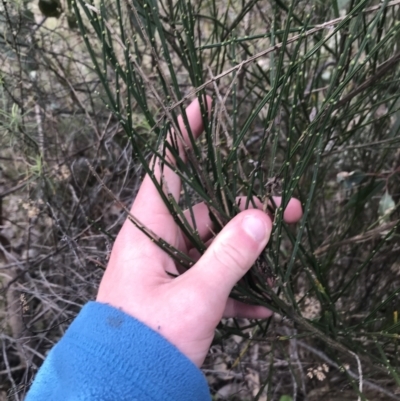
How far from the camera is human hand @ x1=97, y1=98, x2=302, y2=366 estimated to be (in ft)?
2.33

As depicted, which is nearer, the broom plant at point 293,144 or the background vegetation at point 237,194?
the broom plant at point 293,144

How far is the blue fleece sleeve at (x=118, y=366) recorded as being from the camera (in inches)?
28.0

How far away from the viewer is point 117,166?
142cm

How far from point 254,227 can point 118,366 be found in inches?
12.9

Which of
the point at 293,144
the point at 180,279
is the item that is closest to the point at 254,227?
the point at 180,279

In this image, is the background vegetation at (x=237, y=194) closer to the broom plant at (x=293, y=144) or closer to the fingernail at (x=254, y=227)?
the broom plant at (x=293, y=144)

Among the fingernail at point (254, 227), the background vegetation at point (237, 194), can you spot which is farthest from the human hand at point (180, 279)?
the background vegetation at point (237, 194)

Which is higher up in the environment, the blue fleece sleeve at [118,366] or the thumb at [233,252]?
the thumb at [233,252]

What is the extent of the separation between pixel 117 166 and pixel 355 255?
0.84 m

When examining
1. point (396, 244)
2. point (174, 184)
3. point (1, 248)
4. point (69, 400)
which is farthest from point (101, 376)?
point (396, 244)

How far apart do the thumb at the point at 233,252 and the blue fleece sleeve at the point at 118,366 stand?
0.13m

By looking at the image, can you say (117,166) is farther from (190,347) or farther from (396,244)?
(396,244)

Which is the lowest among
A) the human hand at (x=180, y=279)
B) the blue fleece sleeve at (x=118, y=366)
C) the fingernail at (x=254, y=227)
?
the blue fleece sleeve at (x=118, y=366)

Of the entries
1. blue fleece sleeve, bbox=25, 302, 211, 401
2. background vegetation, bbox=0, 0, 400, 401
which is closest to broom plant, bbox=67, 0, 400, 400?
background vegetation, bbox=0, 0, 400, 401
